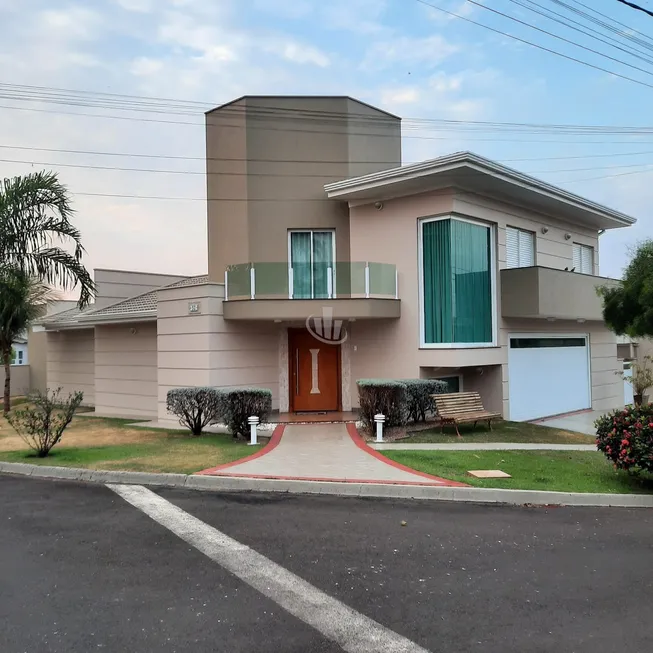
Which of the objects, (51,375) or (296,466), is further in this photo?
(51,375)

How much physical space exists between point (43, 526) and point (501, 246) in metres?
12.2

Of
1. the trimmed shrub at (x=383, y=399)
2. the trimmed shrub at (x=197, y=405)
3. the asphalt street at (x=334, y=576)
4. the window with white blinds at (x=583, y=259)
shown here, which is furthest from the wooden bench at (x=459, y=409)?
the window with white blinds at (x=583, y=259)

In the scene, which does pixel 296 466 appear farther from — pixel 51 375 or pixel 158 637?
pixel 51 375

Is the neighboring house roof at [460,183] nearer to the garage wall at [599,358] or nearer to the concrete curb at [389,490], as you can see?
the garage wall at [599,358]

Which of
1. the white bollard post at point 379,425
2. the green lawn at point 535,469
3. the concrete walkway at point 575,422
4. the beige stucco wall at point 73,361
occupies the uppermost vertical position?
the beige stucco wall at point 73,361

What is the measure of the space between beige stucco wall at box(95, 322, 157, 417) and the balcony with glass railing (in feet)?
14.0

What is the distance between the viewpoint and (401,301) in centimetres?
1420

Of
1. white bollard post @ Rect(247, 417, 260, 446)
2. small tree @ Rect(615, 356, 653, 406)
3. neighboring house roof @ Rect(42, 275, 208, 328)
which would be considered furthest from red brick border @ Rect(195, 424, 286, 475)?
small tree @ Rect(615, 356, 653, 406)

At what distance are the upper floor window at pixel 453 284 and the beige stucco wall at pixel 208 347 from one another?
4142 millimetres

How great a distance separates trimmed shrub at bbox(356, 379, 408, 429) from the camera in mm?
12039

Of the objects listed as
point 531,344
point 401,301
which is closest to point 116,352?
point 401,301

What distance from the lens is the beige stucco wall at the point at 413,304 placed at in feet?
45.0

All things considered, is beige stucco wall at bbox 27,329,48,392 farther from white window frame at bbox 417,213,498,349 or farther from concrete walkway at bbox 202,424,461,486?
white window frame at bbox 417,213,498,349

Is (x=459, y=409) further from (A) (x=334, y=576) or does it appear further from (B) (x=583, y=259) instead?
(B) (x=583, y=259)
